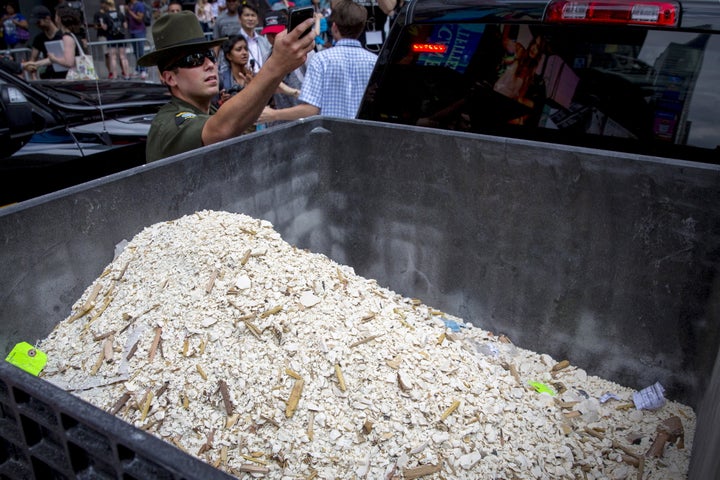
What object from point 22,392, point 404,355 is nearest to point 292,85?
point 404,355

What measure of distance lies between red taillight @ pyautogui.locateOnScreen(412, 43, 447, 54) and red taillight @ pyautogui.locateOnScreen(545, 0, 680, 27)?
646 millimetres

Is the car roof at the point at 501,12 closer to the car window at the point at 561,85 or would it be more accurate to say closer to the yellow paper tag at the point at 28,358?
the car window at the point at 561,85

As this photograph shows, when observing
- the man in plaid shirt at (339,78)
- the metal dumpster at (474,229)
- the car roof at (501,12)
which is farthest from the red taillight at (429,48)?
the man in plaid shirt at (339,78)

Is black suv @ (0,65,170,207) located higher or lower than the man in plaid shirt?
lower

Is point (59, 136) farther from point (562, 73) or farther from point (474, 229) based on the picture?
point (562, 73)

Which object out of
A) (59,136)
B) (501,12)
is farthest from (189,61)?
(59,136)

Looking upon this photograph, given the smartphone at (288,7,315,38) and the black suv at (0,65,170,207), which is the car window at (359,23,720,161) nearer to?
the smartphone at (288,7,315,38)

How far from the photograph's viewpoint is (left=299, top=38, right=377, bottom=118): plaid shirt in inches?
212

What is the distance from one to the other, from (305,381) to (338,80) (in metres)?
3.64

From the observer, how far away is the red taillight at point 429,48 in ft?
11.8

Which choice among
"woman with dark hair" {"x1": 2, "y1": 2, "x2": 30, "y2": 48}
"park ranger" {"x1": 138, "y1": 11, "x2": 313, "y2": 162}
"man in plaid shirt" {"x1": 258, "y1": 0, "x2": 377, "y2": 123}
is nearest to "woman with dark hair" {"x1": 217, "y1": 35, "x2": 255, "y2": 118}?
"man in plaid shirt" {"x1": 258, "y1": 0, "x2": 377, "y2": 123}

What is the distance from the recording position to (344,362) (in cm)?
239

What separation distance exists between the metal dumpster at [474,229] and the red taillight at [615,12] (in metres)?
0.83

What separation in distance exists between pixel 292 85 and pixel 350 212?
402 centimetres
